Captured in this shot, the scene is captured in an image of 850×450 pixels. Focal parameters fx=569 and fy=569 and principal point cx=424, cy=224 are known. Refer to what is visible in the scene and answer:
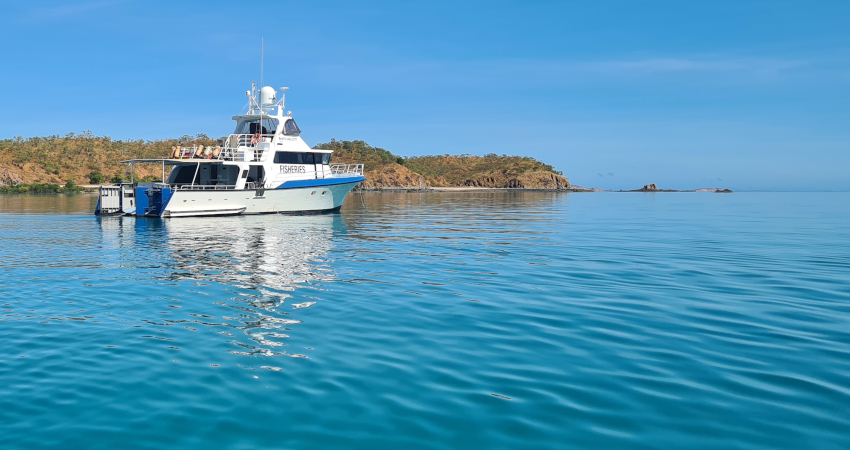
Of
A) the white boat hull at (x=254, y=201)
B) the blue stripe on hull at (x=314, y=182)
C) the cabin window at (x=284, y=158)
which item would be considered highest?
the cabin window at (x=284, y=158)

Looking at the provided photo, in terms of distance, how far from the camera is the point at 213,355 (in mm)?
7395

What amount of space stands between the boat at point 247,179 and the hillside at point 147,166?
7599 cm

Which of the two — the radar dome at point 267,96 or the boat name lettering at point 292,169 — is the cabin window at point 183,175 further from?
the radar dome at point 267,96

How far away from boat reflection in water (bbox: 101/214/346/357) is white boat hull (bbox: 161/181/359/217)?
2789 mm

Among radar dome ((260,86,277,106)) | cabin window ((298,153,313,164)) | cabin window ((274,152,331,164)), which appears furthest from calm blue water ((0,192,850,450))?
radar dome ((260,86,277,106))

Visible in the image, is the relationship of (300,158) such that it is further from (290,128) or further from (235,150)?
(235,150)

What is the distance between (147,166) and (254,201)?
338 ft

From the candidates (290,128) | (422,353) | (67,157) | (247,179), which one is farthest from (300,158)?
(67,157)

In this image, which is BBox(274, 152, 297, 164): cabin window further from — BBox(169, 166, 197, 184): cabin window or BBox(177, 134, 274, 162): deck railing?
BBox(169, 166, 197, 184): cabin window

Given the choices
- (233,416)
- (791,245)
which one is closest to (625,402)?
(233,416)

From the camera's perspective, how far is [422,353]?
25.0 feet

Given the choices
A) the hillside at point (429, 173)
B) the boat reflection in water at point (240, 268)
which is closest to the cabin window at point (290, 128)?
the boat reflection in water at point (240, 268)

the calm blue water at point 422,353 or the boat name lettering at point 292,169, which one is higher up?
the boat name lettering at point 292,169

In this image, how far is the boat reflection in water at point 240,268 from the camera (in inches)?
361
